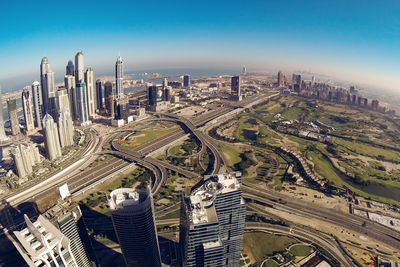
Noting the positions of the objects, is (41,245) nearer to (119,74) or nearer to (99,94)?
(99,94)

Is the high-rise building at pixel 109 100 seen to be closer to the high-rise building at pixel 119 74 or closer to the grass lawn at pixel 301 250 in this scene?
the high-rise building at pixel 119 74

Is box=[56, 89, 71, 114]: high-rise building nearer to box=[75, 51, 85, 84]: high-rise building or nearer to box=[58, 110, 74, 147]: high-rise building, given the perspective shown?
box=[58, 110, 74, 147]: high-rise building

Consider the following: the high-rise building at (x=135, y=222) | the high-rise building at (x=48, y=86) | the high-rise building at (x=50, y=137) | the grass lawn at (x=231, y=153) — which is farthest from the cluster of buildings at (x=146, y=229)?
the high-rise building at (x=48, y=86)

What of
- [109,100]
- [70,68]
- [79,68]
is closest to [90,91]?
[109,100]

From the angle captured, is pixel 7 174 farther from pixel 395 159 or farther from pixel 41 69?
pixel 395 159

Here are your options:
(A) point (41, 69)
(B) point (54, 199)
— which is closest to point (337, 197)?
(B) point (54, 199)
